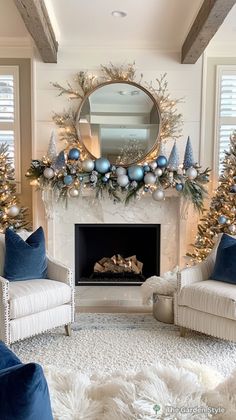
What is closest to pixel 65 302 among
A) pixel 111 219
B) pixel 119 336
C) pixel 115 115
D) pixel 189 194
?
pixel 119 336

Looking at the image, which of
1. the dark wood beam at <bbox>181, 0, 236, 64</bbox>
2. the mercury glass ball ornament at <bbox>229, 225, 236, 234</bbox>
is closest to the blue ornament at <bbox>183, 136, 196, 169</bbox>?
the mercury glass ball ornament at <bbox>229, 225, 236, 234</bbox>

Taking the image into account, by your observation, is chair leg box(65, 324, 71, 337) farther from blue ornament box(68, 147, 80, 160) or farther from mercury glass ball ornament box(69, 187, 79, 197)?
blue ornament box(68, 147, 80, 160)

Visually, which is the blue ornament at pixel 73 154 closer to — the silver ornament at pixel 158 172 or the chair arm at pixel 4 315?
the silver ornament at pixel 158 172

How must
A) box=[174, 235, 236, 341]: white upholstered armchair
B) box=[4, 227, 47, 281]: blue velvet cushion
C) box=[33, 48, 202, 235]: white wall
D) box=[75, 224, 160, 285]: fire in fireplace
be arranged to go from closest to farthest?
box=[174, 235, 236, 341]: white upholstered armchair, box=[4, 227, 47, 281]: blue velvet cushion, box=[33, 48, 202, 235]: white wall, box=[75, 224, 160, 285]: fire in fireplace

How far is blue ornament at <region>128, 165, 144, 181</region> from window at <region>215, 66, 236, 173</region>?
1.03 metres

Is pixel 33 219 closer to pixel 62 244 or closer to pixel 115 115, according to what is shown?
pixel 62 244

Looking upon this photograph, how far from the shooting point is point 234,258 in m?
3.16

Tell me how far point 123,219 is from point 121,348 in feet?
6.35

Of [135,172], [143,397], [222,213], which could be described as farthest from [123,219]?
[143,397]

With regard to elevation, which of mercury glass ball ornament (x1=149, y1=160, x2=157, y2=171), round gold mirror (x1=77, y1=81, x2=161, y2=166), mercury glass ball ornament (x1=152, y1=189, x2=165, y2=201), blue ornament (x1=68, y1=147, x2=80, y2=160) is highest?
round gold mirror (x1=77, y1=81, x2=161, y2=166)

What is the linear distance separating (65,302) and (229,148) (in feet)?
8.71

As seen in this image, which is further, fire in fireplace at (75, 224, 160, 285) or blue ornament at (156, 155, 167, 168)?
fire in fireplace at (75, 224, 160, 285)

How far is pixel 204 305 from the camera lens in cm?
300

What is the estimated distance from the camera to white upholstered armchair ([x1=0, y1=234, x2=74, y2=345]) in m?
2.77
